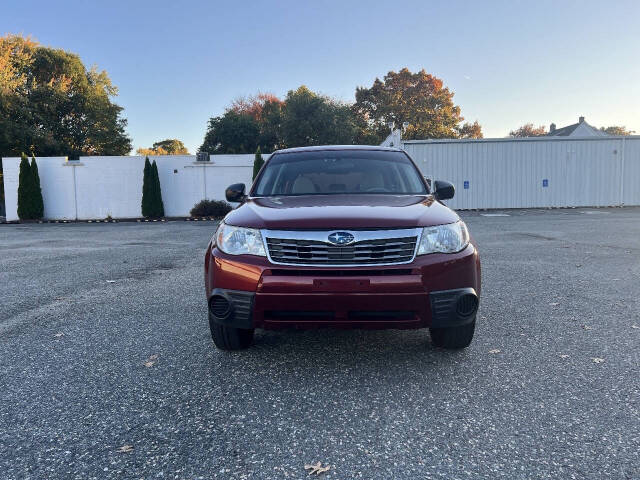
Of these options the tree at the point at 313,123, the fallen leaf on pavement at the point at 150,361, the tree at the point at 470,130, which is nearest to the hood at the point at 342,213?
the fallen leaf on pavement at the point at 150,361

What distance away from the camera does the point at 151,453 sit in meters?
2.27

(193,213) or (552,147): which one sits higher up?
(552,147)

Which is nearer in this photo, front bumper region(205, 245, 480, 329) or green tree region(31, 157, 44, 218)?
front bumper region(205, 245, 480, 329)

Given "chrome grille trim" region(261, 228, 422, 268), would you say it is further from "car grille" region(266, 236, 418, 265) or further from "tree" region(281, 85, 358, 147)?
"tree" region(281, 85, 358, 147)

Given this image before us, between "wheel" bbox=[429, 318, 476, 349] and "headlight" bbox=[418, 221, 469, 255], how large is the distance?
2.10 feet

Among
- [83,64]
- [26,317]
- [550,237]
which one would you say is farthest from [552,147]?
[83,64]

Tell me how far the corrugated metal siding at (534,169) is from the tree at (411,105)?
22605 mm

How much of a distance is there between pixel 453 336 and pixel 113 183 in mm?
24844

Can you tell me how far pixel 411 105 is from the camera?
47250mm

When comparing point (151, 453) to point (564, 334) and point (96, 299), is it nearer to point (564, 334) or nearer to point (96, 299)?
point (564, 334)

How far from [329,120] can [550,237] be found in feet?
89.7

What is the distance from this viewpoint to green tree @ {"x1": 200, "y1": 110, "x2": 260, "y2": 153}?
41.5 m

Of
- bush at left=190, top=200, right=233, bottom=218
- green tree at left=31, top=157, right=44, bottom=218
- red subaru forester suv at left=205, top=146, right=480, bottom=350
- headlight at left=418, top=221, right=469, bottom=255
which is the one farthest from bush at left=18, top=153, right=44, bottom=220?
headlight at left=418, top=221, right=469, bottom=255

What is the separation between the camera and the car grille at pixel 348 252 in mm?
2986
